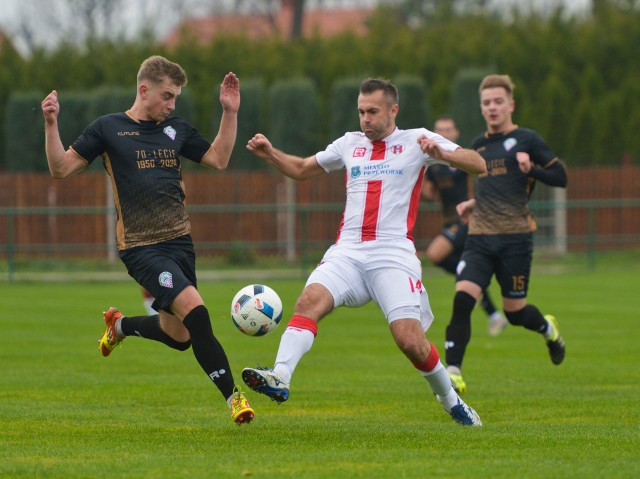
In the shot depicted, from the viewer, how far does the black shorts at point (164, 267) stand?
7.62 m

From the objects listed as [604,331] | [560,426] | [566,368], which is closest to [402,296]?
[560,426]

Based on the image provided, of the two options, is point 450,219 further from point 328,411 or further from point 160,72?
point 160,72

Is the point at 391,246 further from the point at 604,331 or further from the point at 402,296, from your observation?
the point at 604,331

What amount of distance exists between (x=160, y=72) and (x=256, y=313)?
165 cm

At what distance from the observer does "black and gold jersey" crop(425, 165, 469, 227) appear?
15.3 m

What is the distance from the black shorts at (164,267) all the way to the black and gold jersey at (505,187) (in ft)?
11.1

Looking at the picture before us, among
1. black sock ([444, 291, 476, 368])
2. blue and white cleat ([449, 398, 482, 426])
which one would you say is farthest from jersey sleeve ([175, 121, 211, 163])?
black sock ([444, 291, 476, 368])

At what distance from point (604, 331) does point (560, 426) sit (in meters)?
7.86

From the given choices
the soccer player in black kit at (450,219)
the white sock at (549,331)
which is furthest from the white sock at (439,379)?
the soccer player in black kit at (450,219)

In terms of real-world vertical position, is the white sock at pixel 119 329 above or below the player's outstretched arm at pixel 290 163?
below

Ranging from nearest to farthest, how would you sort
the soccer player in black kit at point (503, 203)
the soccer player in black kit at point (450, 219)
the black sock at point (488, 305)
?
the soccer player in black kit at point (503, 203) < the soccer player in black kit at point (450, 219) < the black sock at point (488, 305)

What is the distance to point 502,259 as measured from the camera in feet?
34.2

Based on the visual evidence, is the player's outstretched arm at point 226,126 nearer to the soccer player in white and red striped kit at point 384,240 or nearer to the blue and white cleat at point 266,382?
the soccer player in white and red striped kit at point 384,240

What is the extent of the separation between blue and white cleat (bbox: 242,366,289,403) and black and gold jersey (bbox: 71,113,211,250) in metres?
1.27
